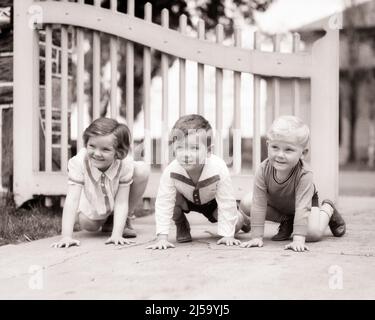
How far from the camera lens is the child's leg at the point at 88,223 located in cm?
386

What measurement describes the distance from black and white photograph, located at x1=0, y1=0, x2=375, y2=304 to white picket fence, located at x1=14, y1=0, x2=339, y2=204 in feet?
0.03

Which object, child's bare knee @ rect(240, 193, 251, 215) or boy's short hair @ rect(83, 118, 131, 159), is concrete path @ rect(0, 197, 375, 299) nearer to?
child's bare knee @ rect(240, 193, 251, 215)

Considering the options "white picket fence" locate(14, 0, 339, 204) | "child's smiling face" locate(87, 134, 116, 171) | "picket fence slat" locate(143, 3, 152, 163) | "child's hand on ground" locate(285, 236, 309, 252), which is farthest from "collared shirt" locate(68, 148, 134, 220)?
"child's hand on ground" locate(285, 236, 309, 252)

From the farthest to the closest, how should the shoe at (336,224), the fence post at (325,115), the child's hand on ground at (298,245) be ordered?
1. the fence post at (325,115)
2. the shoe at (336,224)
3. the child's hand on ground at (298,245)

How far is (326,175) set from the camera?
425cm

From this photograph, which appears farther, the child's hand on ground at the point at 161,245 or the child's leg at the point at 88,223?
the child's leg at the point at 88,223

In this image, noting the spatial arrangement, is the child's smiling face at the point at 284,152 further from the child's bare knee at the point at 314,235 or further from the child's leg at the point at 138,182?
the child's leg at the point at 138,182

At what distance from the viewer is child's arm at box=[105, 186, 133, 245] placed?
3.53 meters

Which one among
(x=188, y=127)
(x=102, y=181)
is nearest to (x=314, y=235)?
(x=188, y=127)

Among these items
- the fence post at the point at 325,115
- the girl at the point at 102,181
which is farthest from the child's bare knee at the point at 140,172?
→ the fence post at the point at 325,115
